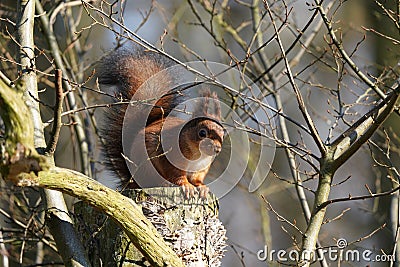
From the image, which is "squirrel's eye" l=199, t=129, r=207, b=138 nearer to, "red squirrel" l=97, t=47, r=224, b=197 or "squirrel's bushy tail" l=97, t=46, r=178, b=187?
"red squirrel" l=97, t=47, r=224, b=197

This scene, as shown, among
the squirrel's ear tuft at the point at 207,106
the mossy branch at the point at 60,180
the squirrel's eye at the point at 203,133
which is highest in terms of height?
the squirrel's ear tuft at the point at 207,106

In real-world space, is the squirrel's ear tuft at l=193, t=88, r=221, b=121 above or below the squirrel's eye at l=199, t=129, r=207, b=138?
above

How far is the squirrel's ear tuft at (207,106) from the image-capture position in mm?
3188

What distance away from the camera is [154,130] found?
3.18 m

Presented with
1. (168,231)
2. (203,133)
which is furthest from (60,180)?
(203,133)

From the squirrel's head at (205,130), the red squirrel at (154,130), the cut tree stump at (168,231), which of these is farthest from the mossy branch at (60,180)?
the squirrel's head at (205,130)

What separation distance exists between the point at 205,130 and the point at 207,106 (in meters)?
0.11

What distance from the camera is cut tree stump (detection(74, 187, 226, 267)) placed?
98.4 inches

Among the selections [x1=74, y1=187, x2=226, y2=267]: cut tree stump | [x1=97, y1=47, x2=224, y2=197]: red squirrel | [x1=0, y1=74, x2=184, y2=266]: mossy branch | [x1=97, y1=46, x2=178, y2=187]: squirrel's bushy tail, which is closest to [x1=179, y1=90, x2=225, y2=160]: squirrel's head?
[x1=97, y1=47, x2=224, y2=197]: red squirrel

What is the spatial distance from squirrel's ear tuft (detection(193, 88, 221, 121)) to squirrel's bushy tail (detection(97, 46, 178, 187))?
111 mm

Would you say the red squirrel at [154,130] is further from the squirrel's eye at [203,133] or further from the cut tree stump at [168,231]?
the cut tree stump at [168,231]

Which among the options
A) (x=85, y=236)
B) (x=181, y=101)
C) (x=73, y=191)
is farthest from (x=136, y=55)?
(x=73, y=191)

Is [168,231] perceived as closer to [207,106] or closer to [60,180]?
[60,180]

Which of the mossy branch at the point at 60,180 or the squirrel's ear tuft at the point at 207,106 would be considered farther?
the squirrel's ear tuft at the point at 207,106
